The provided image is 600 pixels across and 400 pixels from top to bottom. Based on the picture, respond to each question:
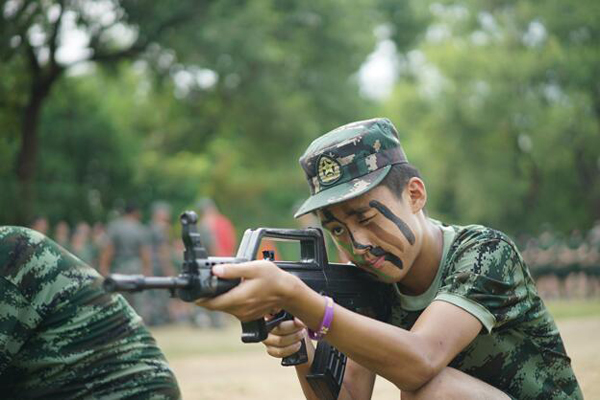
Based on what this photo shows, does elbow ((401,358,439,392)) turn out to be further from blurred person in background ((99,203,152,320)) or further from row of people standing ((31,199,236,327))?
blurred person in background ((99,203,152,320))

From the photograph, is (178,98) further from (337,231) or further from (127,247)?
(337,231)

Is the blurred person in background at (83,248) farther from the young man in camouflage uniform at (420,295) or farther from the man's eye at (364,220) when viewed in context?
the man's eye at (364,220)

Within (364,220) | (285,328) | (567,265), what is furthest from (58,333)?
(567,265)

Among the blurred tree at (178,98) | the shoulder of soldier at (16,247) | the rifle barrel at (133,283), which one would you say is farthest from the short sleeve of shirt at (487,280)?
the blurred tree at (178,98)

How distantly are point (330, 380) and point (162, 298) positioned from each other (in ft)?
47.2

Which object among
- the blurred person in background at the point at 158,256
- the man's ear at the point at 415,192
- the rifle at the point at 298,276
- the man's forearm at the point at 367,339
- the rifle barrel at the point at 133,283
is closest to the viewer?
the rifle barrel at the point at 133,283

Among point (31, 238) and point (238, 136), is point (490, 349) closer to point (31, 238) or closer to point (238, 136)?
point (31, 238)

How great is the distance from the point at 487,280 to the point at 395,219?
17.7 inches

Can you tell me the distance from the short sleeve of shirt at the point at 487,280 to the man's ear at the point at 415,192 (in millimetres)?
254

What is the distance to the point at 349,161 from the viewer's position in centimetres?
371

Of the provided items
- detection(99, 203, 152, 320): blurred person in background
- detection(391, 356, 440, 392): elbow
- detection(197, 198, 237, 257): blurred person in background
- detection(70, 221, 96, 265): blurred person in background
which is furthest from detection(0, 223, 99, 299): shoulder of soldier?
detection(70, 221, 96, 265): blurred person in background

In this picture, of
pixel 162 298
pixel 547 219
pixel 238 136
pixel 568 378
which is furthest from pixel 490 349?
pixel 547 219

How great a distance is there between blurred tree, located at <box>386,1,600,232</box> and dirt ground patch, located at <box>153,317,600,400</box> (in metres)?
22.7

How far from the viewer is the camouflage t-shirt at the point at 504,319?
366 cm
